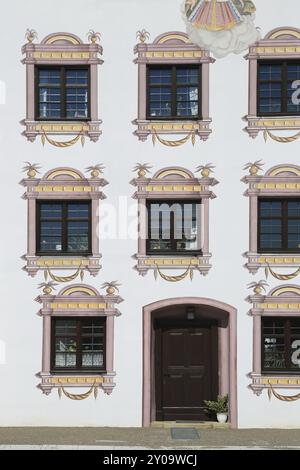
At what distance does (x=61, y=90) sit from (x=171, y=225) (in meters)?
4.23

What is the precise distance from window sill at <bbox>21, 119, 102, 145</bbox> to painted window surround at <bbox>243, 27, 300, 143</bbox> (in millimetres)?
3640

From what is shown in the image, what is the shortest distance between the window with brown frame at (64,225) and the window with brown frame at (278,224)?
418 cm

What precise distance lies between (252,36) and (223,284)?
598 centimetres

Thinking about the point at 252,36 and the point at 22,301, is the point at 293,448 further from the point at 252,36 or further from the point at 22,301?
the point at 252,36

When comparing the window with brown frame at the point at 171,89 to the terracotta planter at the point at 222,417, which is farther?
the window with brown frame at the point at 171,89

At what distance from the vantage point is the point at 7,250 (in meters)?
16.9

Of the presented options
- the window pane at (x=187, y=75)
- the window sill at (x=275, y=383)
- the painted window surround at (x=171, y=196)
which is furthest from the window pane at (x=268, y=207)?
the window sill at (x=275, y=383)

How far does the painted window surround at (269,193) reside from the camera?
54.9 ft

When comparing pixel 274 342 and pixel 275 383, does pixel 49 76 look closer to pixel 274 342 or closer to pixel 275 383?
pixel 274 342

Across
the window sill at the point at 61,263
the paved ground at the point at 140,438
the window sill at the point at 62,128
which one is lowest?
the paved ground at the point at 140,438

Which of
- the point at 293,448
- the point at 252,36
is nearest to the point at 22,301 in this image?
the point at 293,448

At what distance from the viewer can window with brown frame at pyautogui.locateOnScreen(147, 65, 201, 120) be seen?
56.3 feet

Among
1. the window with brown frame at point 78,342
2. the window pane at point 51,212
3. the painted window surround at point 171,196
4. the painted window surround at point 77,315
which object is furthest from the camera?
the window pane at point 51,212

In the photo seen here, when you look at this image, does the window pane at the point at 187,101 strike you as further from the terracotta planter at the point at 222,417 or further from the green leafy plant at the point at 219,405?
the terracotta planter at the point at 222,417
